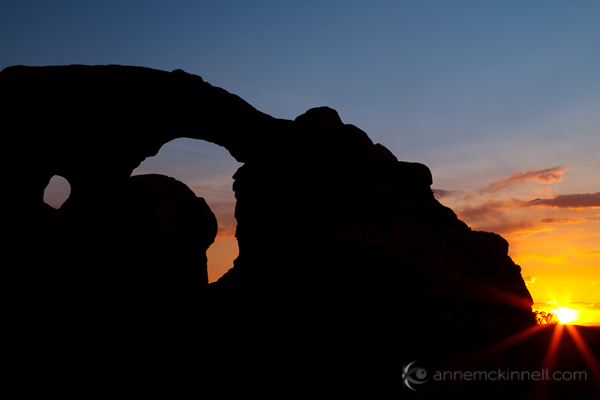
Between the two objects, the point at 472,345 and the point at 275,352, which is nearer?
the point at 472,345

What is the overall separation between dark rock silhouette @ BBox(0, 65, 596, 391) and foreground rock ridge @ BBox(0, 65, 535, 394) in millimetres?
62

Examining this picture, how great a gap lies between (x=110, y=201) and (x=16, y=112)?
4792mm

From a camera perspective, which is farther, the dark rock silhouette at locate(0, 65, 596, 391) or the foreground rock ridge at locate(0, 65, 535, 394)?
the foreground rock ridge at locate(0, 65, 535, 394)

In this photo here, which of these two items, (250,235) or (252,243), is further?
(250,235)

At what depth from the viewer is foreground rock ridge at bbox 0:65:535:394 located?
1261 centimetres

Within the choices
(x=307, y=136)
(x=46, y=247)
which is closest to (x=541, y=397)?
(x=307, y=136)

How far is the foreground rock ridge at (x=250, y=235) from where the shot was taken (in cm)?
1261

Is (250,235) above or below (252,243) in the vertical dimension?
above

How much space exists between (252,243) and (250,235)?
1.47ft

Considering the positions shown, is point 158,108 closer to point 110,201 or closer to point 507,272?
point 110,201

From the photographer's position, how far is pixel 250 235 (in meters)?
19.4

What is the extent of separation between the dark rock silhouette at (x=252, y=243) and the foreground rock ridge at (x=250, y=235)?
0.06m

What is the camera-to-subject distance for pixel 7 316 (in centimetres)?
1241

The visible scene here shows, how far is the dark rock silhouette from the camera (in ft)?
40.1
